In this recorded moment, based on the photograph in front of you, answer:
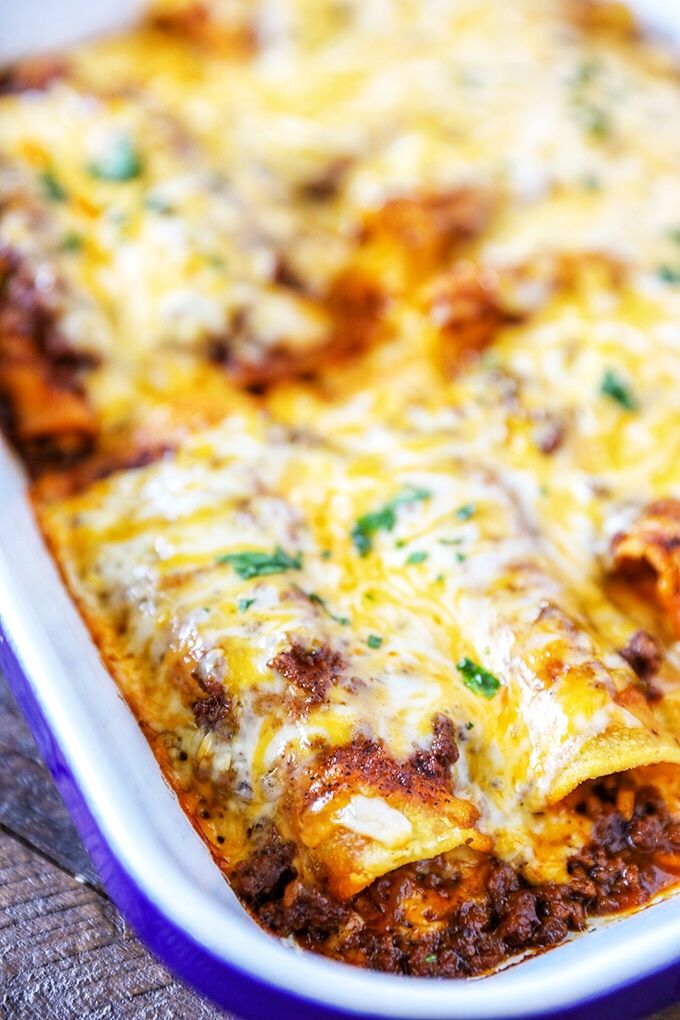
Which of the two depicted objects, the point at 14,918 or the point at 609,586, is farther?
the point at 609,586

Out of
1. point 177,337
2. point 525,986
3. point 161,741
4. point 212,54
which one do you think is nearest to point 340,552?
point 161,741

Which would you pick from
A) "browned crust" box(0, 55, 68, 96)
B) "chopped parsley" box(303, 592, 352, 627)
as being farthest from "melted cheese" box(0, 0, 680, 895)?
"browned crust" box(0, 55, 68, 96)

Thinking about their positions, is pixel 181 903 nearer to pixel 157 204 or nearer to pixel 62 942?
pixel 62 942

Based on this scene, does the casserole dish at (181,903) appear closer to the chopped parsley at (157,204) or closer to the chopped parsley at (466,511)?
the chopped parsley at (466,511)

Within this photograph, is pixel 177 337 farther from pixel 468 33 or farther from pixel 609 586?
pixel 468 33

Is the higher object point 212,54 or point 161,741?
point 212,54

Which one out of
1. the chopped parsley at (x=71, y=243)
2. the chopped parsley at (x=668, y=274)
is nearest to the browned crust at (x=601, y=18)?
the chopped parsley at (x=668, y=274)
